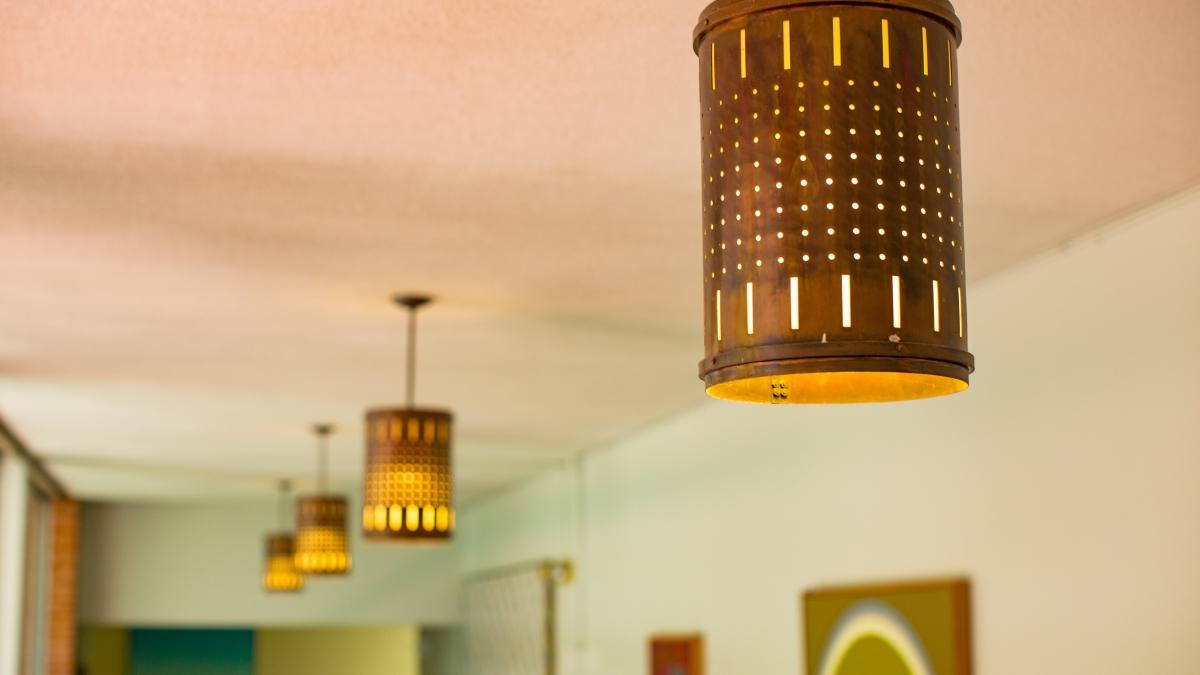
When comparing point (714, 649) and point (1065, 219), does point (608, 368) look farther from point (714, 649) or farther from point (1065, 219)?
point (1065, 219)

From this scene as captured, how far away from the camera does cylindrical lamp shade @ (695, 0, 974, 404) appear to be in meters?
1.32

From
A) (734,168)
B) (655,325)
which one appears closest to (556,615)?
(655,325)

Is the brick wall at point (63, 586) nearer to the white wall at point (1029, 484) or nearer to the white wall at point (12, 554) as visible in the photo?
the white wall at point (12, 554)

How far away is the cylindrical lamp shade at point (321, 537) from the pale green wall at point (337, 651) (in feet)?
24.2

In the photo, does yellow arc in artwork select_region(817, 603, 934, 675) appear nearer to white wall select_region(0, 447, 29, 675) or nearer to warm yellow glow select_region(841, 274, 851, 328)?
warm yellow glow select_region(841, 274, 851, 328)

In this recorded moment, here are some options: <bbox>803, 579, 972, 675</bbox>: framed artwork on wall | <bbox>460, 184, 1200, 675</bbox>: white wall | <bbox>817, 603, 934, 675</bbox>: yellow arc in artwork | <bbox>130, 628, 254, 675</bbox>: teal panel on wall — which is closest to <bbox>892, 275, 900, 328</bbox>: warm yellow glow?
<bbox>460, 184, 1200, 675</bbox>: white wall

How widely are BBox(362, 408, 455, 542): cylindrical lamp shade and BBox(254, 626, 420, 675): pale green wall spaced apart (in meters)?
9.72

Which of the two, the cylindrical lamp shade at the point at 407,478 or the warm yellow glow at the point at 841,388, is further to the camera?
the cylindrical lamp shade at the point at 407,478

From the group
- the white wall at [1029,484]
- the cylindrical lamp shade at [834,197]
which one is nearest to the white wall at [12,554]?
the white wall at [1029,484]

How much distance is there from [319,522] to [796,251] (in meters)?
5.30

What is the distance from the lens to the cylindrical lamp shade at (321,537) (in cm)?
636

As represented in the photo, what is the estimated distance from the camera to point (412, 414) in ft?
13.7

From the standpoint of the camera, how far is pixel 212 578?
1062 cm

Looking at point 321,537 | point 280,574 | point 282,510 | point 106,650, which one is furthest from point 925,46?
point 106,650
